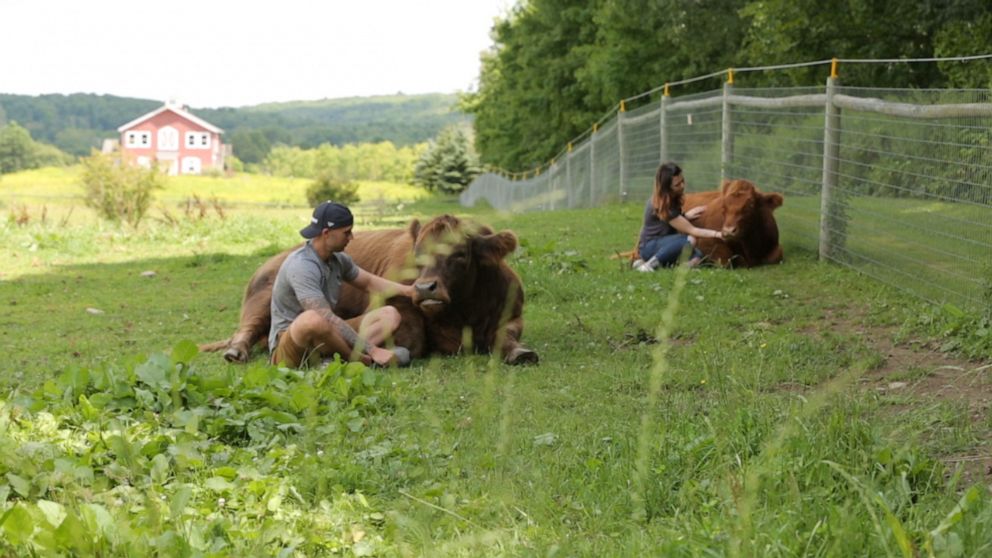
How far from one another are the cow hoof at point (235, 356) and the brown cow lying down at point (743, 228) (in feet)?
17.3

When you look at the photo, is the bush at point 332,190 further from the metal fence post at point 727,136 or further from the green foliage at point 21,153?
the green foliage at point 21,153

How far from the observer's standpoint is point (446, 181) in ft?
257

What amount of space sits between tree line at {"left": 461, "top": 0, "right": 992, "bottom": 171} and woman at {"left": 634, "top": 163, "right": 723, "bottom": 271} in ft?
10.2

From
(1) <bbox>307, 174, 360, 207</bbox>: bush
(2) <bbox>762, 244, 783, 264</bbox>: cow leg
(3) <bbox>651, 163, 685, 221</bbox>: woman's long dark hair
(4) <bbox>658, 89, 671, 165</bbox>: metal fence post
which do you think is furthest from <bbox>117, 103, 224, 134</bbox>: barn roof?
(2) <bbox>762, 244, 783, 264</bbox>: cow leg

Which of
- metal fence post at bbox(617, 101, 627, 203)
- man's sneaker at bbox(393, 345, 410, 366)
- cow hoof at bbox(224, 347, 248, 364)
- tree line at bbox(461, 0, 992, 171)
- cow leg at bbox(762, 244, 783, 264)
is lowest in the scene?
cow hoof at bbox(224, 347, 248, 364)

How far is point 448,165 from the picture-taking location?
78.0m

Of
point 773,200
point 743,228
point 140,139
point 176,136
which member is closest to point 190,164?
point 176,136

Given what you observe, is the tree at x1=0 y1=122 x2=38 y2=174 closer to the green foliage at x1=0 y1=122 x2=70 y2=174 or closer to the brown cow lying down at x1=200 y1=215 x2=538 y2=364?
the green foliage at x1=0 y1=122 x2=70 y2=174

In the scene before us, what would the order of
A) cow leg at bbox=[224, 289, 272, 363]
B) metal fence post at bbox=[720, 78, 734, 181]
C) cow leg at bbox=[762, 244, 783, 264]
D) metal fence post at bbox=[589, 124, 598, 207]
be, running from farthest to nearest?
1. metal fence post at bbox=[589, 124, 598, 207]
2. metal fence post at bbox=[720, 78, 734, 181]
3. cow leg at bbox=[762, 244, 783, 264]
4. cow leg at bbox=[224, 289, 272, 363]

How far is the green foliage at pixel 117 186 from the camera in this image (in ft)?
76.8

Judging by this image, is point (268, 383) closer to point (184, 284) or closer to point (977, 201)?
point (977, 201)

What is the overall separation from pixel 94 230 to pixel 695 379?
16.2 m

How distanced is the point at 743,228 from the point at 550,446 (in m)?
7.19

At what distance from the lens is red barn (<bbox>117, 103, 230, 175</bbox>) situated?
475ft
